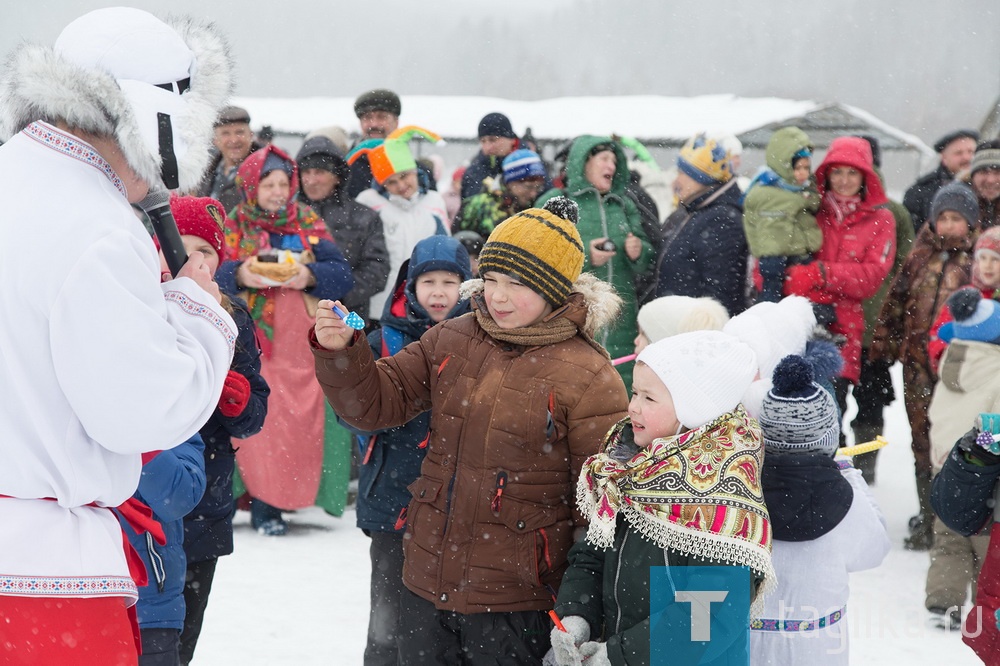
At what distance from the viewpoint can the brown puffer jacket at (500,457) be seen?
277 centimetres

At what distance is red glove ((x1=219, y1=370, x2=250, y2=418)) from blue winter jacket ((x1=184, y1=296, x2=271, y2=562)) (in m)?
0.04

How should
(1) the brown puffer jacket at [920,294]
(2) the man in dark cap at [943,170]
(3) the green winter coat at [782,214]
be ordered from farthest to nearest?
(2) the man in dark cap at [943,170]
(3) the green winter coat at [782,214]
(1) the brown puffer jacket at [920,294]

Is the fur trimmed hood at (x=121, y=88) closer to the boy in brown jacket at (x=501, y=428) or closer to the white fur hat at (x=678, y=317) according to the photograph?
the boy in brown jacket at (x=501, y=428)

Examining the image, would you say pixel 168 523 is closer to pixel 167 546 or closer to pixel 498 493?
pixel 167 546

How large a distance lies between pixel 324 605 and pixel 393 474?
1666 millimetres

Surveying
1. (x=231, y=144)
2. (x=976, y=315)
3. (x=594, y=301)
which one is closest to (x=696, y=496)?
(x=594, y=301)

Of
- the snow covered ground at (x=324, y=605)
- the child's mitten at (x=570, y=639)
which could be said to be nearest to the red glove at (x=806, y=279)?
the snow covered ground at (x=324, y=605)

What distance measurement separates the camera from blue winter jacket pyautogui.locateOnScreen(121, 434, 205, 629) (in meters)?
2.64

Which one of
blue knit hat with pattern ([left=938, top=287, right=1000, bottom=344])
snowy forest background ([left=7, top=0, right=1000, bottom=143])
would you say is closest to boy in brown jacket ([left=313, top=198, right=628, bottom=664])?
blue knit hat with pattern ([left=938, top=287, right=1000, bottom=344])

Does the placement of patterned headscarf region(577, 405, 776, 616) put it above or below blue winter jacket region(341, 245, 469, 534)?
above

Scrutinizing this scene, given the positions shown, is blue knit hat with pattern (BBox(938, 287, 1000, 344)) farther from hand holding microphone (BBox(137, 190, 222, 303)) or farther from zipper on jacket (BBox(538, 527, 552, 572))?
hand holding microphone (BBox(137, 190, 222, 303))

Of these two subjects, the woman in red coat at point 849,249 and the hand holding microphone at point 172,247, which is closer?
the hand holding microphone at point 172,247

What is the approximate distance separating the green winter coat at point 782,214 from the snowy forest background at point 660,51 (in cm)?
363

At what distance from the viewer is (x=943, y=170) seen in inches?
288
